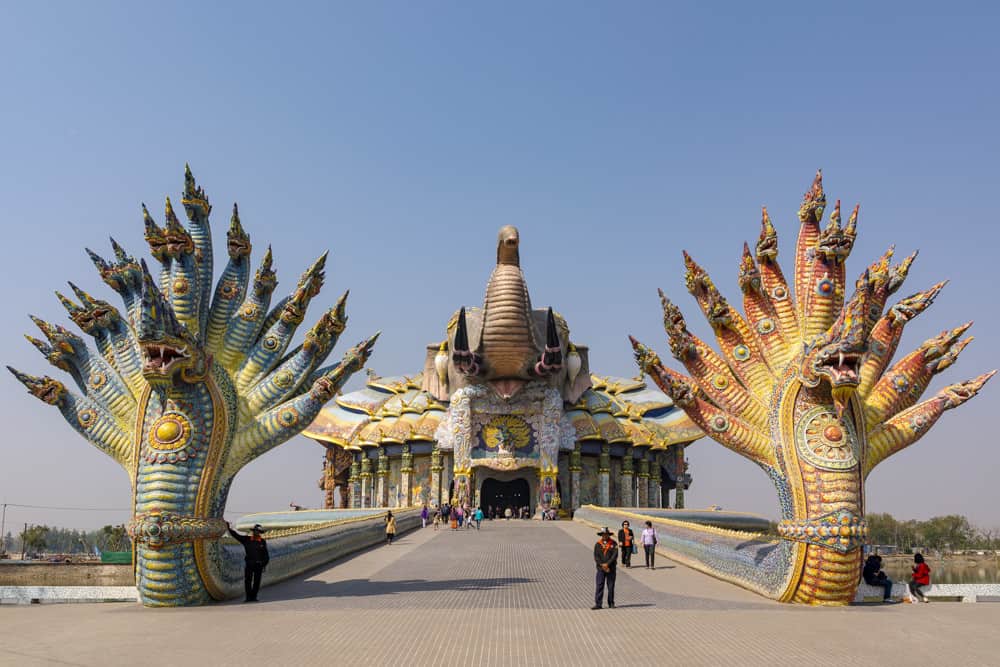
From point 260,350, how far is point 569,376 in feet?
90.1

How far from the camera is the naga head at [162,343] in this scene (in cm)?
1189

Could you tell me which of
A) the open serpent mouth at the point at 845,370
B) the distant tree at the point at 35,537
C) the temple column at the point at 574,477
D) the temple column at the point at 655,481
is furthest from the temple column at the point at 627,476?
the distant tree at the point at 35,537

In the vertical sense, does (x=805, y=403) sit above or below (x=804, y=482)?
above

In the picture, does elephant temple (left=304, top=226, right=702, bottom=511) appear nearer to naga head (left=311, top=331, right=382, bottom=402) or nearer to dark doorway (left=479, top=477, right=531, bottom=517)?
dark doorway (left=479, top=477, right=531, bottom=517)

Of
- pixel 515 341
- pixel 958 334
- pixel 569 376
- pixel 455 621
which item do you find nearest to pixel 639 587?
pixel 455 621

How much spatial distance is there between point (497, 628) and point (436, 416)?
31.7m

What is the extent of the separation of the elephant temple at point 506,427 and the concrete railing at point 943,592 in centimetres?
2169

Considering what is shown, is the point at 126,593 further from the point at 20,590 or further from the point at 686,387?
the point at 686,387

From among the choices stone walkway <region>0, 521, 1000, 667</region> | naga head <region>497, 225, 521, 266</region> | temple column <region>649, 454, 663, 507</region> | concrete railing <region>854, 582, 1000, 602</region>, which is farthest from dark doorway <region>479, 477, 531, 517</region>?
concrete railing <region>854, 582, 1000, 602</region>

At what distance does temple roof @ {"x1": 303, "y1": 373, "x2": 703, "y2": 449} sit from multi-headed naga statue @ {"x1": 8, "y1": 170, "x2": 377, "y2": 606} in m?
26.2

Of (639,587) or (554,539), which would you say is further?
(554,539)

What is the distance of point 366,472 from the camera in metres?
44.4

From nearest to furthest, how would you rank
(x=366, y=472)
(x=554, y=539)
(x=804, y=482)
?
1. (x=804, y=482)
2. (x=554, y=539)
3. (x=366, y=472)

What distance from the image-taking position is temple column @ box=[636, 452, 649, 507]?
143 feet
